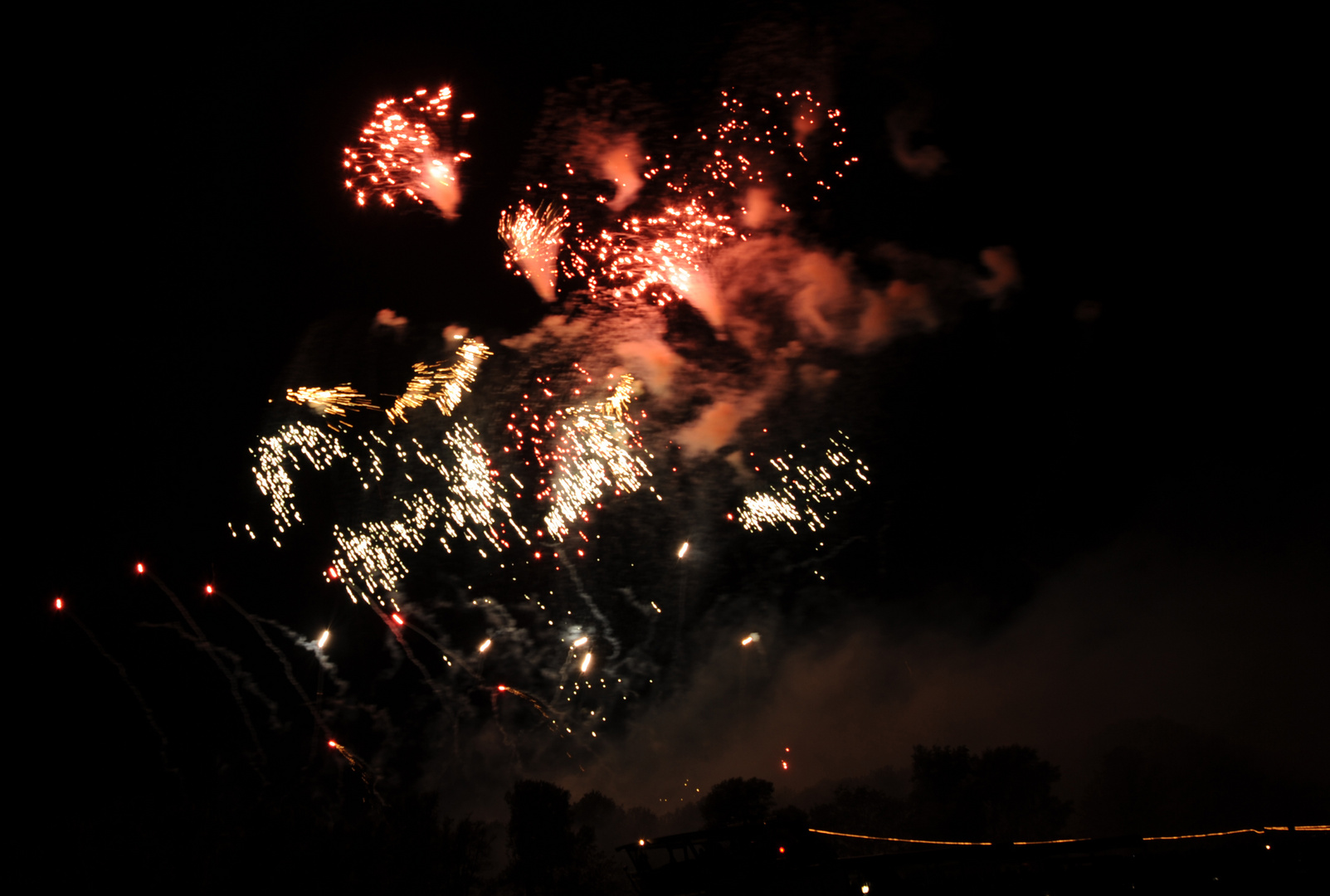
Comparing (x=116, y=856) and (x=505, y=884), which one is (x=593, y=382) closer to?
(x=116, y=856)

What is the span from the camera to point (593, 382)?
10867mm

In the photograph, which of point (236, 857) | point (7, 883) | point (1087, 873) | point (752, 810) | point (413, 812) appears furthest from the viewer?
point (752, 810)

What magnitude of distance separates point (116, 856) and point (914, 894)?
2546 centimetres

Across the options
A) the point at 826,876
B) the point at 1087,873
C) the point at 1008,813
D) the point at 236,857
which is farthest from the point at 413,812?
the point at 1008,813

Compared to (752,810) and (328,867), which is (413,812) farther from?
(752,810)

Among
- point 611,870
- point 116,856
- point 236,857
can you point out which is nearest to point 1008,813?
point 611,870

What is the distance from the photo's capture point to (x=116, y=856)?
22.5m

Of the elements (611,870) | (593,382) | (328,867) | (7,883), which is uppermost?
(593,382)

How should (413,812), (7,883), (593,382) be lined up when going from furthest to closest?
(413,812), (7,883), (593,382)

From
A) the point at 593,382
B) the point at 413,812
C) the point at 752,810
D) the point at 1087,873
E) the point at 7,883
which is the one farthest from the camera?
the point at 752,810

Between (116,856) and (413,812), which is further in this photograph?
(413,812)

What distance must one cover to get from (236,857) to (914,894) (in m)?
24.1

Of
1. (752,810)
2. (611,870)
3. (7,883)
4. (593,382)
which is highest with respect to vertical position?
(593,382)

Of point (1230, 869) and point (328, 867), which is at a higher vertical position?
point (1230, 869)
